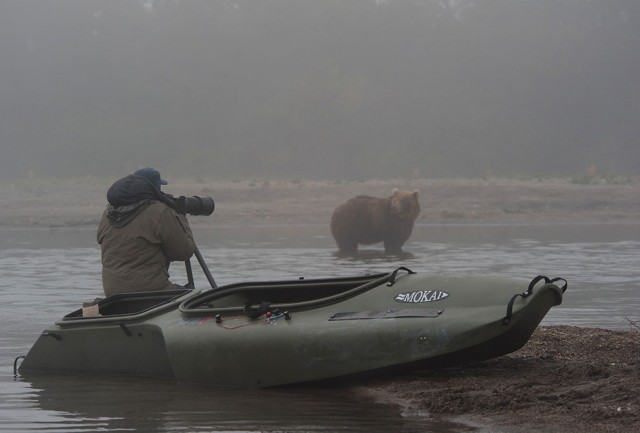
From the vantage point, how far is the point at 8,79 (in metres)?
56.7

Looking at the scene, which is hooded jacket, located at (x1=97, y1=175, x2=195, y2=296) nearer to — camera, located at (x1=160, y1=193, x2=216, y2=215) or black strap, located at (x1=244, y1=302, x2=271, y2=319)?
camera, located at (x1=160, y1=193, x2=216, y2=215)

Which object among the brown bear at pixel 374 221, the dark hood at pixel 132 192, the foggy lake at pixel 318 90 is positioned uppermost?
the foggy lake at pixel 318 90

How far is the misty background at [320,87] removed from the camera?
4897 centimetres

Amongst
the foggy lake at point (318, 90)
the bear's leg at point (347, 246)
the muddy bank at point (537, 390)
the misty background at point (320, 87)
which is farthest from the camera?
the misty background at point (320, 87)

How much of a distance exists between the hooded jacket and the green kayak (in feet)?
0.72

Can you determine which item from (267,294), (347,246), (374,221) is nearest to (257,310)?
(267,294)

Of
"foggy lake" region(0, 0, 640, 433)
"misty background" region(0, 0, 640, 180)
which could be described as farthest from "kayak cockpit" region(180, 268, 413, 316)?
"misty background" region(0, 0, 640, 180)

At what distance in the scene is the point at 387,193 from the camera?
30.0m

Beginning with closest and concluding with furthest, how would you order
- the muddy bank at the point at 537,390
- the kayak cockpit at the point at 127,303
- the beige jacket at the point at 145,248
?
1. the muddy bank at the point at 537,390
2. the kayak cockpit at the point at 127,303
3. the beige jacket at the point at 145,248

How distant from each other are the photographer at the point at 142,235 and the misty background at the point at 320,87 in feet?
119

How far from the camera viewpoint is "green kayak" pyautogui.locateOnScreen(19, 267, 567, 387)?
636 cm

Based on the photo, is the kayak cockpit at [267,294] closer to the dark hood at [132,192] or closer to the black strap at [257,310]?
the black strap at [257,310]

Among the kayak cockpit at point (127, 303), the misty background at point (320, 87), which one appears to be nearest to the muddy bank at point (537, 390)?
the kayak cockpit at point (127, 303)

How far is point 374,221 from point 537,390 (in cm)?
1387
